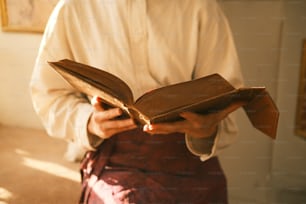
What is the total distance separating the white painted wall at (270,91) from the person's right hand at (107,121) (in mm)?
561

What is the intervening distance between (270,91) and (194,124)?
548 millimetres

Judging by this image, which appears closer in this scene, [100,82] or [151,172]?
[100,82]

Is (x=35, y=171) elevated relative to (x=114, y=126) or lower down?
lower down

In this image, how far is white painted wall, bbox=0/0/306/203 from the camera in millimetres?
972

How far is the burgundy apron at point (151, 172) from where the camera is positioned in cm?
62

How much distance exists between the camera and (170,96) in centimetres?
50

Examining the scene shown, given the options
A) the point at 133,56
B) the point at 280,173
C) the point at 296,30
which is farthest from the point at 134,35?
the point at 280,173

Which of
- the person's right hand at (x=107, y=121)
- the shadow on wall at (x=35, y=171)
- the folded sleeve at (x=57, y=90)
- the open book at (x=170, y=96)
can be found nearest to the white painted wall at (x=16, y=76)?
the shadow on wall at (x=35, y=171)

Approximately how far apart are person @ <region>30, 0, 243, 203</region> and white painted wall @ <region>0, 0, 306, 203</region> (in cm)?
30

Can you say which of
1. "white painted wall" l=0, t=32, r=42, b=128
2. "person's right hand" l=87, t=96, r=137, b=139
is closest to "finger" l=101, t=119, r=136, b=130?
"person's right hand" l=87, t=96, r=137, b=139

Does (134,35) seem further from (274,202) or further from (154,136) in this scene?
(274,202)

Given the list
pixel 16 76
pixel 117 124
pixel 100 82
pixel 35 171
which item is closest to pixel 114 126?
pixel 117 124

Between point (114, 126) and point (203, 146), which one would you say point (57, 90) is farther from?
point (203, 146)

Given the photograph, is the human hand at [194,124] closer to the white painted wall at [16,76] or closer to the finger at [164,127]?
the finger at [164,127]
